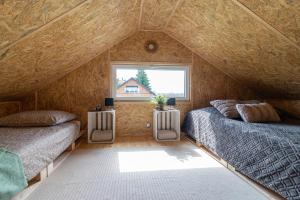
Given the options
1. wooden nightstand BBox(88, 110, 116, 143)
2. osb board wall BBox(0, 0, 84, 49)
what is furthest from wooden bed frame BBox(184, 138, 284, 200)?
osb board wall BBox(0, 0, 84, 49)

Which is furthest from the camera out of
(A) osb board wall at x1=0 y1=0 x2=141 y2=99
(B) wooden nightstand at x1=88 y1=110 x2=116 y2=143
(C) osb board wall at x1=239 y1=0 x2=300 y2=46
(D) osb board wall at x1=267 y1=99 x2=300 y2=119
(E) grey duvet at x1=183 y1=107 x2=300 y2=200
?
(B) wooden nightstand at x1=88 y1=110 x2=116 y2=143

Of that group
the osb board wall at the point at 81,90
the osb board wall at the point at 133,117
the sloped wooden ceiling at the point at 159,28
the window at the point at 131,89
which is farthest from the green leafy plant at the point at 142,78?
the sloped wooden ceiling at the point at 159,28

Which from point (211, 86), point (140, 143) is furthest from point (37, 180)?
point (211, 86)

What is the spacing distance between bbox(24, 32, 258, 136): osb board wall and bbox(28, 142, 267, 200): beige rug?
1.19 meters

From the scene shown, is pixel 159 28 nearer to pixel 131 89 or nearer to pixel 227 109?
pixel 131 89

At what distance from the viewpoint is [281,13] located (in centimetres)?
183

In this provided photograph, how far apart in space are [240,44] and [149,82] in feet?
6.33

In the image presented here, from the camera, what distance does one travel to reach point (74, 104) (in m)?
3.69

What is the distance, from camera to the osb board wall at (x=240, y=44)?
2215 millimetres

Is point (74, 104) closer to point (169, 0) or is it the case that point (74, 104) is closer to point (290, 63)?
point (169, 0)

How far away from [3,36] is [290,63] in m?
3.26

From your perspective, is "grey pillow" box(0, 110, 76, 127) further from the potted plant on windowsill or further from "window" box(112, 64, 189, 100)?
the potted plant on windowsill

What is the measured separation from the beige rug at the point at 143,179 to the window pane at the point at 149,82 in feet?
5.07

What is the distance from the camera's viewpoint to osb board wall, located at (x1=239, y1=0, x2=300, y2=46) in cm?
172
